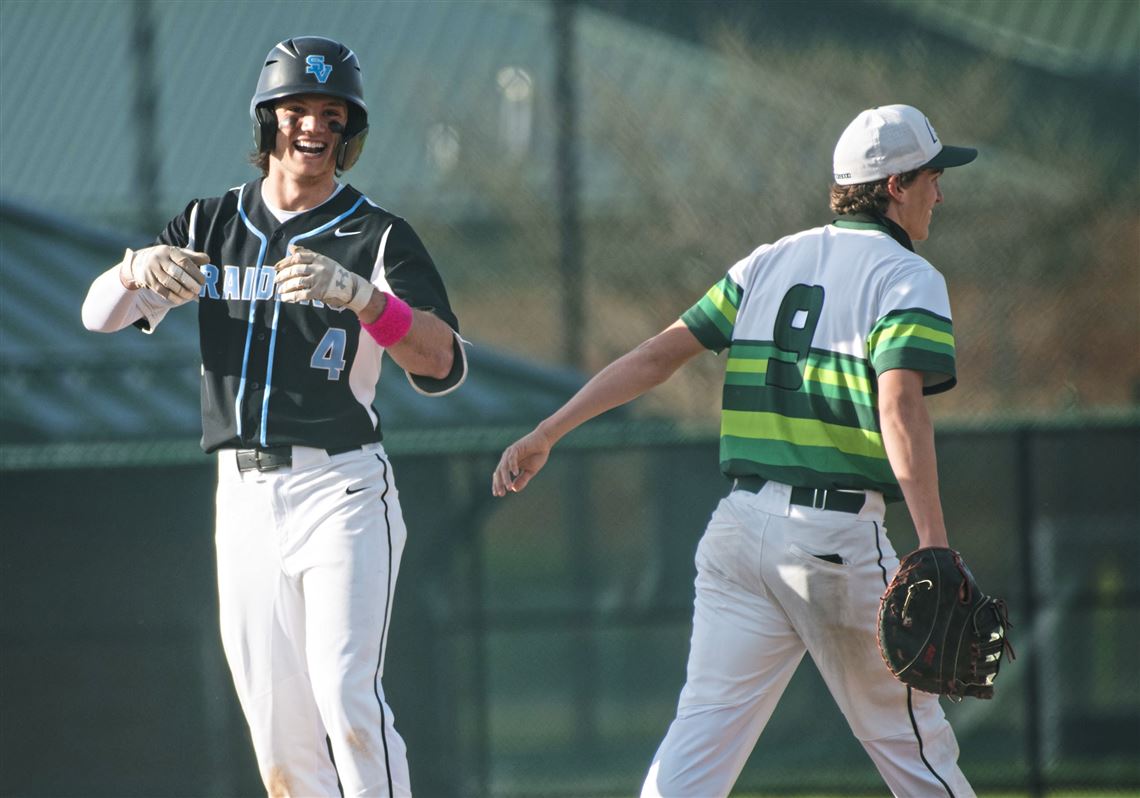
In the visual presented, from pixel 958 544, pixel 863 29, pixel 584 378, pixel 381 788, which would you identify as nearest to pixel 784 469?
pixel 381 788

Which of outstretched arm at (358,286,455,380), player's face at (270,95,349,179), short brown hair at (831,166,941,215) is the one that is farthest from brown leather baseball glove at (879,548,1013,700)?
player's face at (270,95,349,179)

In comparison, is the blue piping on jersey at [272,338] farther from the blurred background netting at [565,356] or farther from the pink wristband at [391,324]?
the blurred background netting at [565,356]

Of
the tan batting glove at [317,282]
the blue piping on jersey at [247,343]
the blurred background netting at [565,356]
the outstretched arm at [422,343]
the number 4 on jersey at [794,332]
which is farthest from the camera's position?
the blurred background netting at [565,356]

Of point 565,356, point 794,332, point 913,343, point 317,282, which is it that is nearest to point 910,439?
point 913,343

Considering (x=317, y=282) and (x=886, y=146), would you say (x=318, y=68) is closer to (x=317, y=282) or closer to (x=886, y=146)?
(x=317, y=282)

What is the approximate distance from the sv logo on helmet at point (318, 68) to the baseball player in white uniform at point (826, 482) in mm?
957

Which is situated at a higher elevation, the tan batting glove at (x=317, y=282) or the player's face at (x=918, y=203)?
the player's face at (x=918, y=203)

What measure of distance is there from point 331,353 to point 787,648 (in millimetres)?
1201

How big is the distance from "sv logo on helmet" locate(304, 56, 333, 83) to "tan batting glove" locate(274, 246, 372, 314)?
1.59 feet

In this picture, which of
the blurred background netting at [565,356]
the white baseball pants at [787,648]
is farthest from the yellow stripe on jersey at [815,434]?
the blurred background netting at [565,356]

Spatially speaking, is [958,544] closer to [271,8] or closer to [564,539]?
[564,539]

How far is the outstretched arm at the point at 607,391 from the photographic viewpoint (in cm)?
332

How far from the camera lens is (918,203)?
3.25 meters

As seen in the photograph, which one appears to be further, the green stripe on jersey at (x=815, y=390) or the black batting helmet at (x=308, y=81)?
the black batting helmet at (x=308, y=81)
